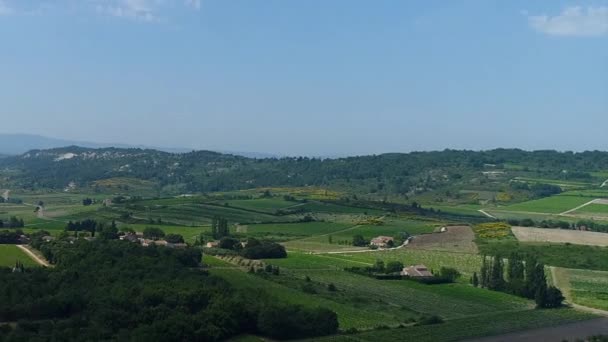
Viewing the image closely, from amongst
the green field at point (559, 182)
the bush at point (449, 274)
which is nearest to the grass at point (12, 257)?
the bush at point (449, 274)

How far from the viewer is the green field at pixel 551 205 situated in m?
103

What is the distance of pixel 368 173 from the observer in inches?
6260

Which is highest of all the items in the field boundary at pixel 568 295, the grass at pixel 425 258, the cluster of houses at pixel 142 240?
the cluster of houses at pixel 142 240

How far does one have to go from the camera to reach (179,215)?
90750 millimetres

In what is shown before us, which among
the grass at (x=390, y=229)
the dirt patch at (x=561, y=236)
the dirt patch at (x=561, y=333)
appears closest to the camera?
the dirt patch at (x=561, y=333)

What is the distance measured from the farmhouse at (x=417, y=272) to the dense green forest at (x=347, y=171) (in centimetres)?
7979

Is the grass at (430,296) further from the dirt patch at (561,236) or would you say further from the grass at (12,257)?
the dirt patch at (561,236)

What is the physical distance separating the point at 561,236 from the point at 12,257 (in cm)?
5481

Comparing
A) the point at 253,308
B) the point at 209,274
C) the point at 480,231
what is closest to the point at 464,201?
the point at 480,231

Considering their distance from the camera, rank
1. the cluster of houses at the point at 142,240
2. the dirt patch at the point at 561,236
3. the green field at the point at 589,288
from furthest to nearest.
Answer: the dirt patch at the point at 561,236, the cluster of houses at the point at 142,240, the green field at the point at 589,288

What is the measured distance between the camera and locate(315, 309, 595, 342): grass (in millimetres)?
35406

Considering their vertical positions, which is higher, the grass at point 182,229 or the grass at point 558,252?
the grass at point 182,229

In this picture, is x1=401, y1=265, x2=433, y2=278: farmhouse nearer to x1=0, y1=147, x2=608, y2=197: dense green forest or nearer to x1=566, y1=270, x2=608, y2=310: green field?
x1=566, y1=270, x2=608, y2=310: green field

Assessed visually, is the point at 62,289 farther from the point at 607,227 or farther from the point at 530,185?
the point at 530,185
